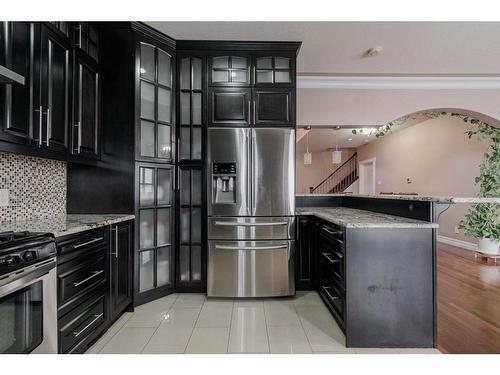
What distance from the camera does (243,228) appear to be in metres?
2.96

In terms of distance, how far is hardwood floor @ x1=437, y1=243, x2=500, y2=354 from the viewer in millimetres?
2131

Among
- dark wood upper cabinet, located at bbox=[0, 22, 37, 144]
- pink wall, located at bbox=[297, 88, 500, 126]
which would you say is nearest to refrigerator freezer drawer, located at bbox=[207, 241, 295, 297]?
dark wood upper cabinet, located at bbox=[0, 22, 37, 144]

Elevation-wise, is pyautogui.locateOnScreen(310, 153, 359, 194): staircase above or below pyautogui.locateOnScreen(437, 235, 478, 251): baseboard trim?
above

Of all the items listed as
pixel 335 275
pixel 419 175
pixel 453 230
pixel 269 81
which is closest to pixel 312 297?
pixel 335 275

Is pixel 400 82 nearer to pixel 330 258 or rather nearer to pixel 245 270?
pixel 330 258

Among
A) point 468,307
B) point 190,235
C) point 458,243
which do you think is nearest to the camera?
point 468,307

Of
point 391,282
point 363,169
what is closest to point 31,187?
point 391,282

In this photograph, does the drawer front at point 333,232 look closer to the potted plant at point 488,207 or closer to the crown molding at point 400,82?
the crown molding at point 400,82

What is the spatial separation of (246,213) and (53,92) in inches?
74.7

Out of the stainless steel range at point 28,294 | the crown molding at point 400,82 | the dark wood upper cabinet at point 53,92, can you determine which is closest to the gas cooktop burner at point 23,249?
the stainless steel range at point 28,294

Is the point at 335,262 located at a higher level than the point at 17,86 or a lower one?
lower

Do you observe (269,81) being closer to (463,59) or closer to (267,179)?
(267,179)

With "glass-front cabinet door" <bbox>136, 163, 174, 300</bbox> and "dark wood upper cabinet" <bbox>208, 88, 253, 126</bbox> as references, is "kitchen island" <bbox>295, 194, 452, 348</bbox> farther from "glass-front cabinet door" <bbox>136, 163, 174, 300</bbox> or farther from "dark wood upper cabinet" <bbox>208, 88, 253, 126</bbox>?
"glass-front cabinet door" <bbox>136, 163, 174, 300</bbox>

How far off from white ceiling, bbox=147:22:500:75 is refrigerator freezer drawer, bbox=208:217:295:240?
1.89m
